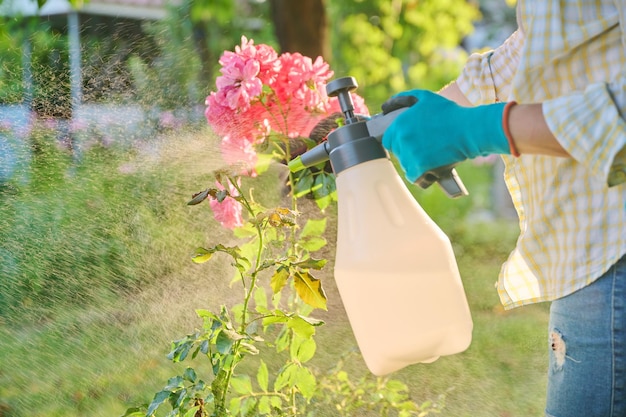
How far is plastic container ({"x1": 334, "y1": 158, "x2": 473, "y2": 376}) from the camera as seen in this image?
117 cm

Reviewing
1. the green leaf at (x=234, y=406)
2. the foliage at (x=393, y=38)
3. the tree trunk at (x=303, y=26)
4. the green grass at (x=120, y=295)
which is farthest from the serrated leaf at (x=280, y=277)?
the foliage at (x=393, y=38)

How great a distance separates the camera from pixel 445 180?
3.88 ft

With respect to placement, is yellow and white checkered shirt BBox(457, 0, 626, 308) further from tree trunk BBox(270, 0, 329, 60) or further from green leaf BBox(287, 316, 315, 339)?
tree trunk BBox(270, 0, 329, 60)

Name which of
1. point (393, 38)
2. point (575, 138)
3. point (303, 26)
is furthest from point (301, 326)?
point (393, 38)

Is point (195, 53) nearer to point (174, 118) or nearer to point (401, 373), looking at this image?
point (174, 118)

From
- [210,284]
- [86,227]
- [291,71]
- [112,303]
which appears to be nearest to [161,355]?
[112,303]

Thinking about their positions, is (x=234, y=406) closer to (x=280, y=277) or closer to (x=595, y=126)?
(x=280, y=277)

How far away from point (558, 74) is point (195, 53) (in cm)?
720

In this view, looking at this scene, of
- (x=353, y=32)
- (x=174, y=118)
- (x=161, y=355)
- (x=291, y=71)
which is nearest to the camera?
(x=291, y=71)

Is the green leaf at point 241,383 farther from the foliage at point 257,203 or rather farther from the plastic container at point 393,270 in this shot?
the plastic container at point 393,270

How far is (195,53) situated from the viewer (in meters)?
8.11

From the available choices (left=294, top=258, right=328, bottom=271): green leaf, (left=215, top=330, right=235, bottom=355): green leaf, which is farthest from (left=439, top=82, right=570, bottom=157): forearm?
(left=215, top=330, right=235, bottom=355): green leaf

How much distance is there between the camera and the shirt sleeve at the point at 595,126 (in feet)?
3.46

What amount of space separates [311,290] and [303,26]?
13.1 ft
